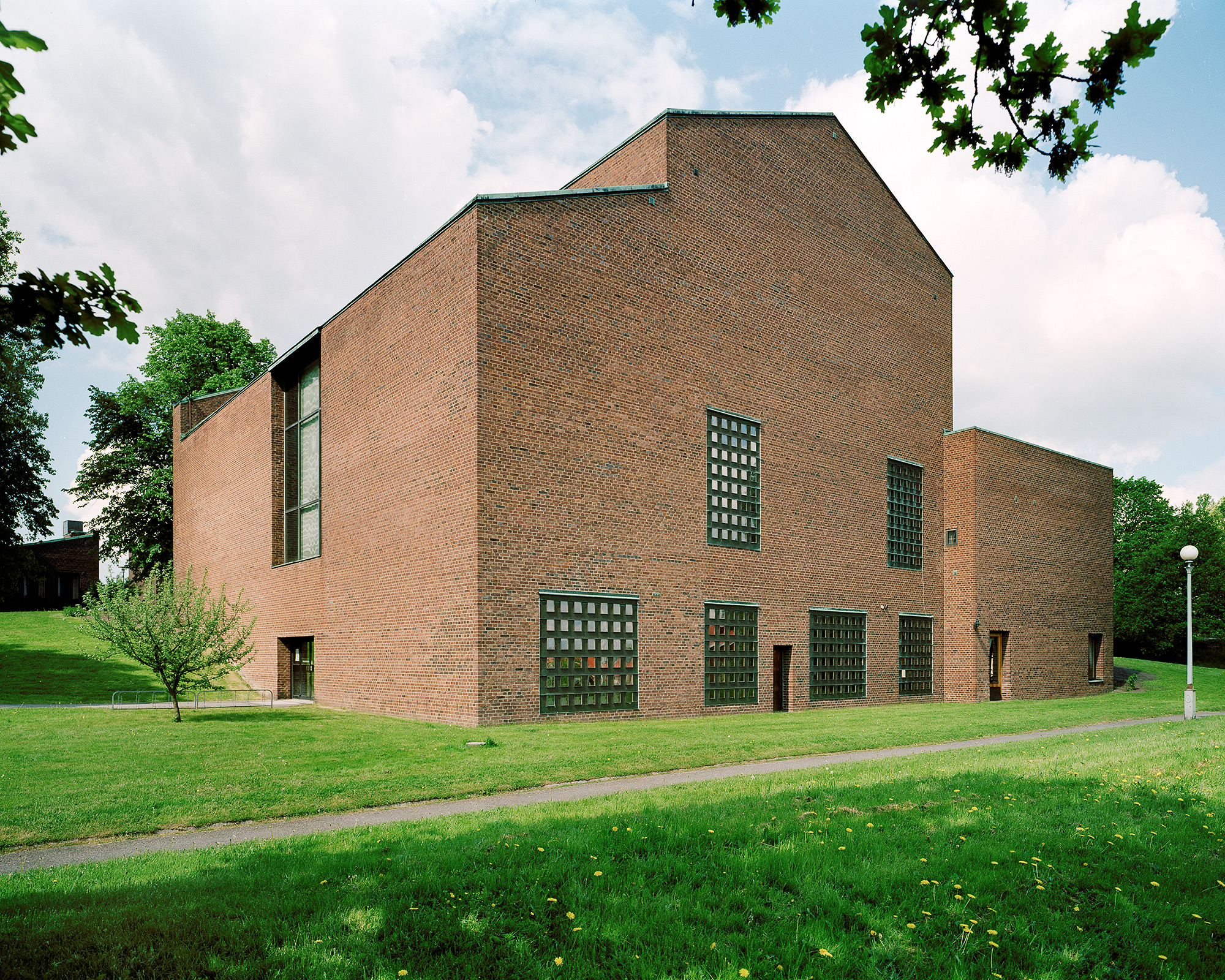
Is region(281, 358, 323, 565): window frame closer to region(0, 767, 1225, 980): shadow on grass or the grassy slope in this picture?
the grassy slope

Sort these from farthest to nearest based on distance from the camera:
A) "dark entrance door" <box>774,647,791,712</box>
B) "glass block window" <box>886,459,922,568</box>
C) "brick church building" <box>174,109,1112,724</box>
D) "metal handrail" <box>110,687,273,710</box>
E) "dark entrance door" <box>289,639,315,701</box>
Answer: "glass block window" <box>886,459,922,568</box> < "dark entrance door" <box>289,639,315,701</box> < "dark entrance door" <box>774,647,791,712</box> < "metal handrail" <box>110,687,273,710</box> < "brick church building" <box>174,109,1112,724</box>

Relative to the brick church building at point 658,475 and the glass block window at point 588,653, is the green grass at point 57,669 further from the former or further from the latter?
the glass block window at point 588,653

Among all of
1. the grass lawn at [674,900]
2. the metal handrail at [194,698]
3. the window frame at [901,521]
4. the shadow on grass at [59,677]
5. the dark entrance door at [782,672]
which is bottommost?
the metal handrail at [194,698]

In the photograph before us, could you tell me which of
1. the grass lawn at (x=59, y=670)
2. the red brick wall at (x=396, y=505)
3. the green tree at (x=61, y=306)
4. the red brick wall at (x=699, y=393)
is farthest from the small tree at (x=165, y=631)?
the green tree at (x=61, y=306)

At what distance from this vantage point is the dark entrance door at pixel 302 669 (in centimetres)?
2828

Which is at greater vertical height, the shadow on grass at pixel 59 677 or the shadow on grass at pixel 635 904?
the shadow on grass at pixel 635 904

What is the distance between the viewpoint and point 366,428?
2350 cm

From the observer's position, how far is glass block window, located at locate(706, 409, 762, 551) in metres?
23.3

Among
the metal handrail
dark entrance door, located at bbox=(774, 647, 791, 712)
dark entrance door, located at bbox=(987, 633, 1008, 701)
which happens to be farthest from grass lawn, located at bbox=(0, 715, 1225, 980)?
dark entrance door, located at bbox=(987, 633, 1008, 701)

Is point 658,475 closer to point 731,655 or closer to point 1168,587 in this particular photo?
point 731,655

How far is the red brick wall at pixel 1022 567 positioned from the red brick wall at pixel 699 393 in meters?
0.83

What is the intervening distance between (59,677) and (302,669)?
27.5 ft

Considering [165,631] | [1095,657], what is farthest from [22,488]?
[1095,657]

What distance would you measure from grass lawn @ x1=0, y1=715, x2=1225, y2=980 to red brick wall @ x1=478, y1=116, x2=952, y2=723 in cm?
1156
